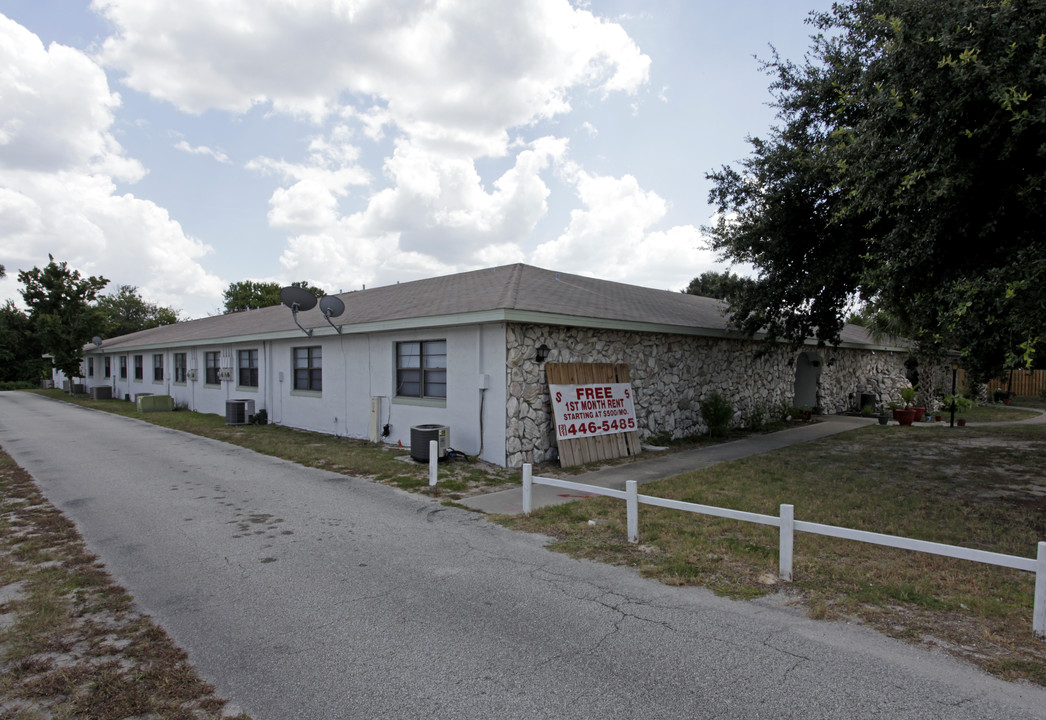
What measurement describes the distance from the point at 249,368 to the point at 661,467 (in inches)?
575

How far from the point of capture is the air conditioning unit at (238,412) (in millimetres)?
17062

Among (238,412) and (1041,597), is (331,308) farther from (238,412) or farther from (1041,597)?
(1041,597)

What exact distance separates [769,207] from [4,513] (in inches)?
512

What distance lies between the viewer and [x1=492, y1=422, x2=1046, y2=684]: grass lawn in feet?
14.0

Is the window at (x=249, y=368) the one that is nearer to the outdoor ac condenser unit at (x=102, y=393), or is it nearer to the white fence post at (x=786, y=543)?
the outdoor ac condenser unit at (x=102, y=393)

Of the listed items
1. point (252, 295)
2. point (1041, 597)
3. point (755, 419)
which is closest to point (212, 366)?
point (755, 419)

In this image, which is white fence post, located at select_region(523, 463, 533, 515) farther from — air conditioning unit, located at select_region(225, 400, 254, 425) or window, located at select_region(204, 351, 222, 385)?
window, located at select_region(204, 351, 222, 385)

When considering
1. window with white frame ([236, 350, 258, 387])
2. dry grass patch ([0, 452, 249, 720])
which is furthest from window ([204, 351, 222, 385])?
dry grass patch ([0, 452, 249, 720])

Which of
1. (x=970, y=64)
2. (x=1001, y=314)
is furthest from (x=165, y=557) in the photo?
(x=970, y=64)

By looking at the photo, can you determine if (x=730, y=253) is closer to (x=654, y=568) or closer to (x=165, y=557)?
(x=654, y=568)

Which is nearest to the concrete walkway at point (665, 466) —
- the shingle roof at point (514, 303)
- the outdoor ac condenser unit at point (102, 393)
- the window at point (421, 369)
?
the shingle roof at point (514, 303)

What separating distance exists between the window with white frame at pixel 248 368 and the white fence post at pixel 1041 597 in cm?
1909

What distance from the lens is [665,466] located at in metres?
10.5

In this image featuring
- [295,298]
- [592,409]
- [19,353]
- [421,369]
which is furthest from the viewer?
[19,353]
